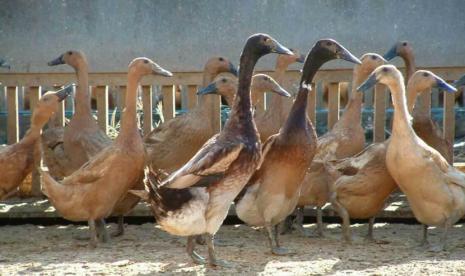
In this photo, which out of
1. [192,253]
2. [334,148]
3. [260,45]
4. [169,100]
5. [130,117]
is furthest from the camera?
[169,100]

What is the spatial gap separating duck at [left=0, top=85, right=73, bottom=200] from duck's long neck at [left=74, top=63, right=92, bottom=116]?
0.67m

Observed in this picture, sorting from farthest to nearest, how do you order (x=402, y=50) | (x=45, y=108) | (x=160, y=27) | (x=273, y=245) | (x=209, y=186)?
(x=160, y=27)
(x=402, y=50)
(x=45, y=108)
(x=273, y=245)
(x=209, y=186)

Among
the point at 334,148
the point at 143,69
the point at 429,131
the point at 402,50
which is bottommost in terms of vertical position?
the point at 334,148

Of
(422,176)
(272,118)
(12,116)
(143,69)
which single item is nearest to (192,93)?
(272,118)

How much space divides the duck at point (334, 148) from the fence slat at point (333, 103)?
2.45 feet

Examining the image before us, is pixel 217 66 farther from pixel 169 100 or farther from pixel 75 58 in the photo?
pixel 75 58

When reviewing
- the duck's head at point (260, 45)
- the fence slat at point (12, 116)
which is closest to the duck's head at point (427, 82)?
the duck's head at point (260, 45)

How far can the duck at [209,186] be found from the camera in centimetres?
785

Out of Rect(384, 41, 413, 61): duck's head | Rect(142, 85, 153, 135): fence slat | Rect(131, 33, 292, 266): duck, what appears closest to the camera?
Rect(131, 33, 292, 266): duck

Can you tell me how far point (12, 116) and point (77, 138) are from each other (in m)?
1.35

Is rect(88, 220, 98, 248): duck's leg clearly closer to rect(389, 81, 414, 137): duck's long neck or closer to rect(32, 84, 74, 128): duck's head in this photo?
rect(32, 84, 74, 128): duck's head

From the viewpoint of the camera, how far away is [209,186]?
7945 millimetres

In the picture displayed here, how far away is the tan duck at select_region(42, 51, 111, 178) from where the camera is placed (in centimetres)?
1016

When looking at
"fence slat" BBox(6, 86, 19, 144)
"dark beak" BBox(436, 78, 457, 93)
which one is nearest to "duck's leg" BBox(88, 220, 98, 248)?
"fence slat" BBox(6, 86, 19, 144)
